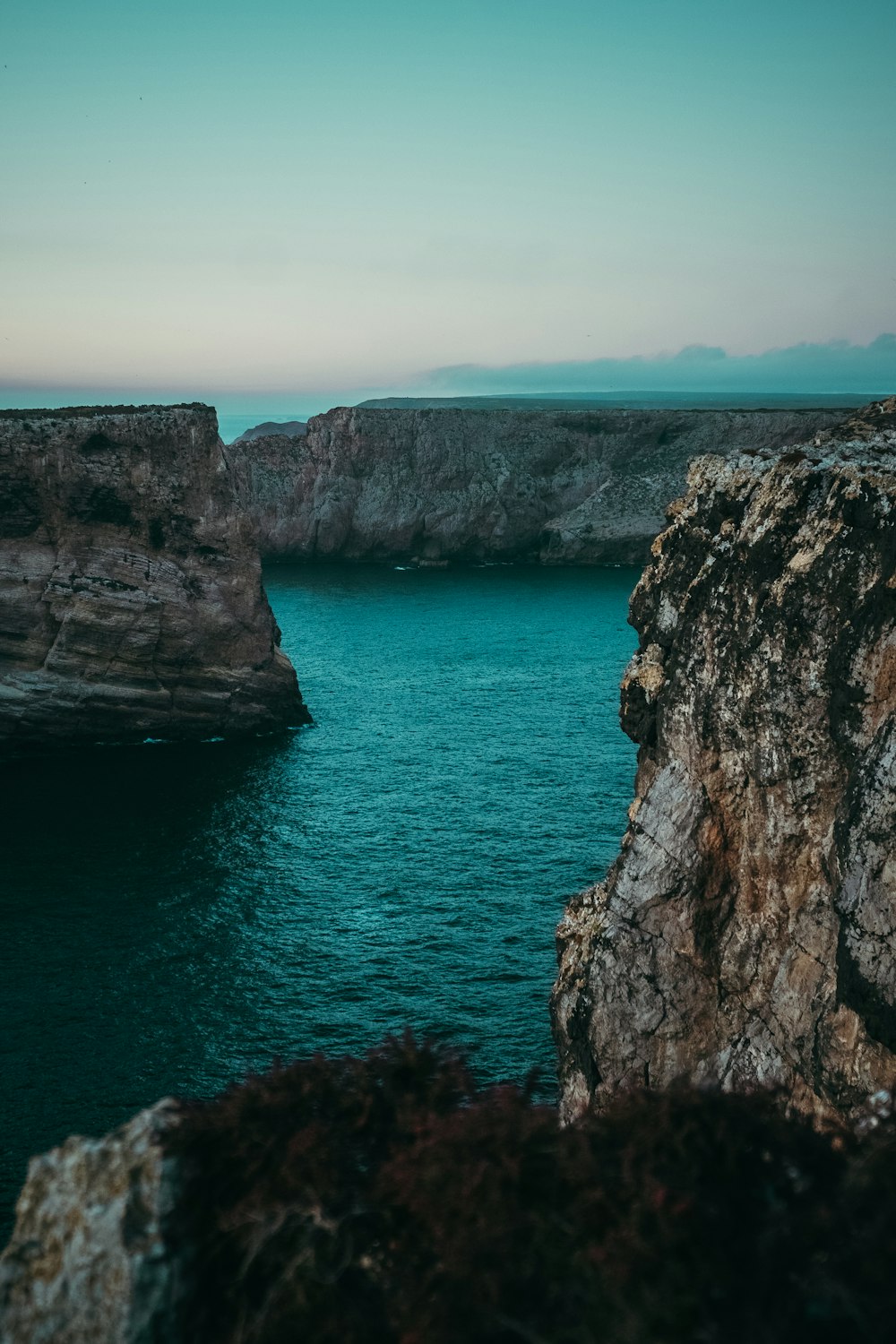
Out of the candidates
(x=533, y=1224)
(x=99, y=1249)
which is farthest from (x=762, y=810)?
(x=99, y=1249)

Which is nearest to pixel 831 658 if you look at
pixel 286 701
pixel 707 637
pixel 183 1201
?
pixel 707 637

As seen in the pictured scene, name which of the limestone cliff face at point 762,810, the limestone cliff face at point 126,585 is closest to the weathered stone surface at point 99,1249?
the limestone cliff face at point 762,810

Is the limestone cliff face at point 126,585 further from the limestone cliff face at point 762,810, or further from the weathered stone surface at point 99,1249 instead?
the weathered stone surface at point 99,1249

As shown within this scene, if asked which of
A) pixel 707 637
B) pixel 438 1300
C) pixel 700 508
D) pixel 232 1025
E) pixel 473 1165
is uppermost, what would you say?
pixel 700 508

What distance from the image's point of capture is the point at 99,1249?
56.8ft

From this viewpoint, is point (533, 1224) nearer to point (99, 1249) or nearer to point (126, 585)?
point (99, 1249)

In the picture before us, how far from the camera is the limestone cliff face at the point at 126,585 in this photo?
8856cm

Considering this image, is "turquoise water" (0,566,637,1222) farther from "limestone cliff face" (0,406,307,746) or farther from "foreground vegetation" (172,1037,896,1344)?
"foreground vegetation" (172,1037,896,1344)

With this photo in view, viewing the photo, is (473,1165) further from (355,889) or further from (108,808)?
(108,808)

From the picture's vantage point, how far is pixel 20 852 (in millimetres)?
69250

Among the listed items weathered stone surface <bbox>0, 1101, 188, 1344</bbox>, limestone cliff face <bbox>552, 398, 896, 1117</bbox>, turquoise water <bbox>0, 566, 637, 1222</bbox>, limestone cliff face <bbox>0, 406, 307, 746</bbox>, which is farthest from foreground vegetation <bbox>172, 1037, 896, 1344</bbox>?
limestone cliff face <bbox>0, 406, 307, 746</bbox>

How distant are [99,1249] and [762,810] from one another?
23145mm

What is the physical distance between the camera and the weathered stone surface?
17.0 m

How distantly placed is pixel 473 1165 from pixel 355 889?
46793 millimetres
